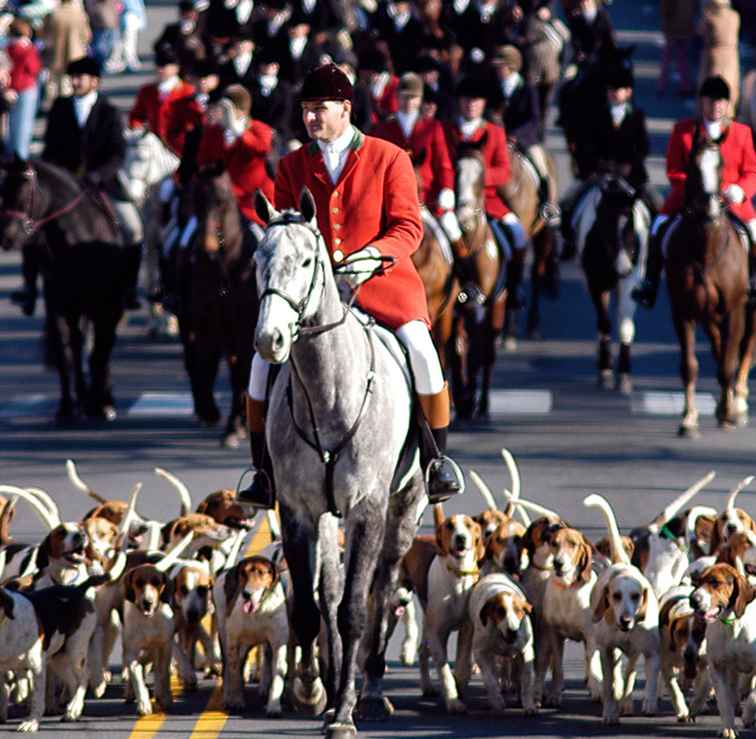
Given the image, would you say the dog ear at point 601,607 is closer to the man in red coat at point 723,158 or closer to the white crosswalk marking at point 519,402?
the man in red coat at point 723,158

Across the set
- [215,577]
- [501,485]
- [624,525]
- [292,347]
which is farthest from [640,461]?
[292,347]

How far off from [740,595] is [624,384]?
39.0ft

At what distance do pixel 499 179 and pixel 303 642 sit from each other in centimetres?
1135

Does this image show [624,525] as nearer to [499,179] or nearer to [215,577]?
[215,577]

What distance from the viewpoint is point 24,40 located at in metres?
37.0

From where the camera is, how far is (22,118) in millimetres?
37250

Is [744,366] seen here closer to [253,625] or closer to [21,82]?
[253,625]

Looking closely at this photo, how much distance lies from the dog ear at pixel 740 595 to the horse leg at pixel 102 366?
1122 cm

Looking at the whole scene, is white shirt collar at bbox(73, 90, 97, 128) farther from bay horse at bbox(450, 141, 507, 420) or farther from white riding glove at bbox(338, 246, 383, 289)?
white riding glove at bbox(338, 246, 383, 289)

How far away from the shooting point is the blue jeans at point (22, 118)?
122 ft

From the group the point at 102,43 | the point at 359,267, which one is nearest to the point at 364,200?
the point at 359,267

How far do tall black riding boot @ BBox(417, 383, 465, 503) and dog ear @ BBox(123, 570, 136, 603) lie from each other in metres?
1.50

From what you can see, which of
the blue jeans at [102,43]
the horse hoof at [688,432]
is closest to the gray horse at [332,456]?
the horse hoof at [688,432]

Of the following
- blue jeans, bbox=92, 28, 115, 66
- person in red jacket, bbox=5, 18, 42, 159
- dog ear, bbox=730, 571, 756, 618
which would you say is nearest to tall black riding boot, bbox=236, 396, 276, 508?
dog ear, bbox=730, 571, 756, 618
